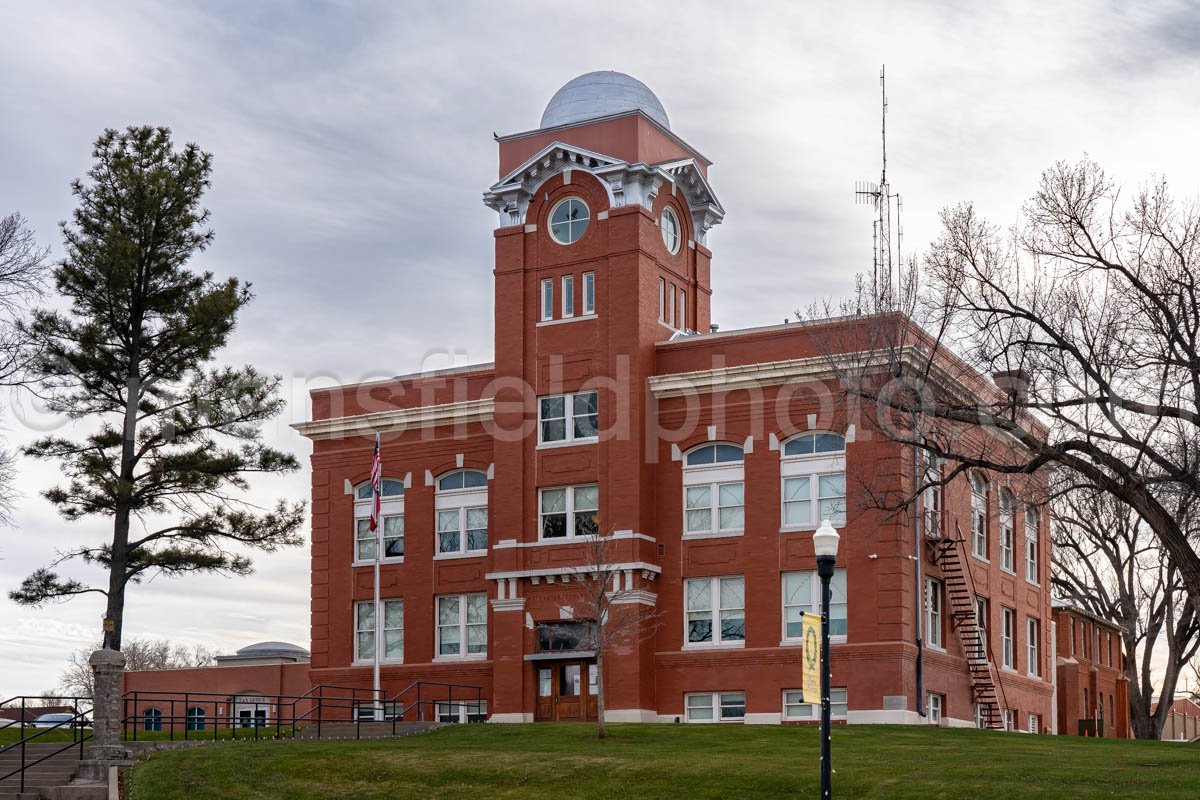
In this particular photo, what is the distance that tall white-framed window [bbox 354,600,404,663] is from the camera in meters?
49.8

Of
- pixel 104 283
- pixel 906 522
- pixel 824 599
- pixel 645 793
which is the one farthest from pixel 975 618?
pixel 104 283

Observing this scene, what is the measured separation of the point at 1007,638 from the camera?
163 ft

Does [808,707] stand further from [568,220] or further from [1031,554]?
[568,220]

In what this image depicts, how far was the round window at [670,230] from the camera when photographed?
158 ft

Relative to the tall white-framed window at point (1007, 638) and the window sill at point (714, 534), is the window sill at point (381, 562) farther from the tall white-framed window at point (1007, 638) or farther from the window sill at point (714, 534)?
the tall white-framed window at point (1007, 638)

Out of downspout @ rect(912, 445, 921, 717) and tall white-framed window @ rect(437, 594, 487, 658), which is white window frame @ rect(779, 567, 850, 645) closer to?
downspout @ rect(912, 445, 921, 717)

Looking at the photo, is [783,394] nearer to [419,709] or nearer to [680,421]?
[680,421]

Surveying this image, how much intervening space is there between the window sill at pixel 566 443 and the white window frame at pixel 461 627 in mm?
5651

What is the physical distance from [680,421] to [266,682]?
22215mm

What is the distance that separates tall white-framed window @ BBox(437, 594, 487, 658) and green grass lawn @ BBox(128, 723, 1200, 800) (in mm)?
12194

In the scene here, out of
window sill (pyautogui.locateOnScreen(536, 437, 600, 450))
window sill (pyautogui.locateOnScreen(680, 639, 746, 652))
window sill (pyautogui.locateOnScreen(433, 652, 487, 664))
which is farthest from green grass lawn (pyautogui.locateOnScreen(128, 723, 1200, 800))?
window sill (pyautogui.locateOnScreen(433, 652, 487, 664))

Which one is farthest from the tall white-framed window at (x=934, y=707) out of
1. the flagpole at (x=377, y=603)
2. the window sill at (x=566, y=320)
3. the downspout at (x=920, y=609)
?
the flagpole at (x=377, y=603)

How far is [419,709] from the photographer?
4625 cm

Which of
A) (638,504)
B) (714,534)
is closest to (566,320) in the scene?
(638,504)
